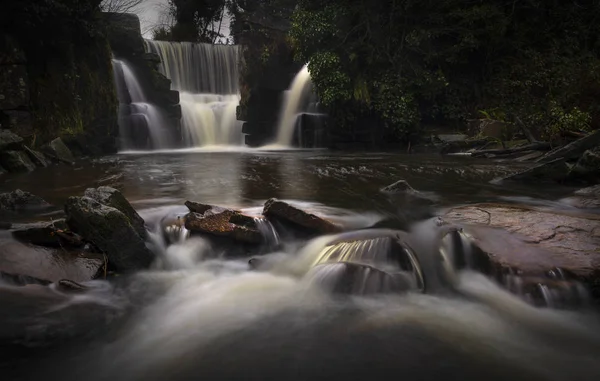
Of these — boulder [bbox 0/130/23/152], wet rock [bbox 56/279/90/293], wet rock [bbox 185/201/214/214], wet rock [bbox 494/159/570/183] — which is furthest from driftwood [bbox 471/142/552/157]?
boulder [bbox 0/130/23/152]

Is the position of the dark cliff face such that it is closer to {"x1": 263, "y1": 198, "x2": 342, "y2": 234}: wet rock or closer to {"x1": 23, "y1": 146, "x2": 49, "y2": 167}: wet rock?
{"x1": 23, "y1": 146, "x2": 49, "y2": 167}: wet rock

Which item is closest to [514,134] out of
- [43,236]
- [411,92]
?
[411,92]

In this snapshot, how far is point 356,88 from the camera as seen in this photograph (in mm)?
16719

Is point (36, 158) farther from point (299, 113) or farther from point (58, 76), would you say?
point (299, 113)

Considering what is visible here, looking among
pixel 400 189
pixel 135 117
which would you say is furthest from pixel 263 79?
pixel 400 189

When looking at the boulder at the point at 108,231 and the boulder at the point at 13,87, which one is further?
the boulder at the point at 13,87

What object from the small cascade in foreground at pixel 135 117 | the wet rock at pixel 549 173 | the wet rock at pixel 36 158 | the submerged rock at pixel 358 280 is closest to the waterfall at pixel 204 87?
the small cascade in foreground at pixel 135 117

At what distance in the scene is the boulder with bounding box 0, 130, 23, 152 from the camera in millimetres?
9875

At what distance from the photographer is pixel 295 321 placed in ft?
10.4

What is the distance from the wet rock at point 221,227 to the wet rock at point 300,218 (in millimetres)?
409

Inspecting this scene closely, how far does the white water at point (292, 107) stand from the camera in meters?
19.2

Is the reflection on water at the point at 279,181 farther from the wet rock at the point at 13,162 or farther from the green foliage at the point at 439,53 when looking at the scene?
the green foliage at the point at 439,53

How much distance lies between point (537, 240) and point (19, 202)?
20.4 feet

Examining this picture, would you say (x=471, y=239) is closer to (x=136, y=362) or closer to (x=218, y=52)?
(x=136, y=362)
